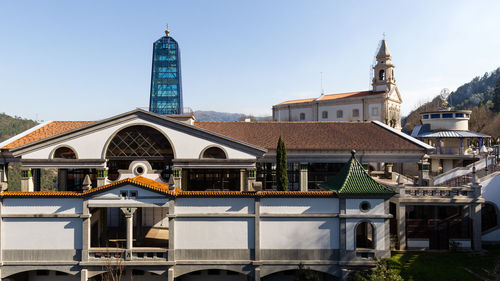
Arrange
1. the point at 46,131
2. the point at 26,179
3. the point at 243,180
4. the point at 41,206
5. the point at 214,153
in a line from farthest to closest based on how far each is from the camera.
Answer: the point at 46,131
the point at 243,180
the point at 214,153
the point at 26,179
the point at 41,206

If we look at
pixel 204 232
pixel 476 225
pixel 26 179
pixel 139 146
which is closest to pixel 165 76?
pixel 139 146

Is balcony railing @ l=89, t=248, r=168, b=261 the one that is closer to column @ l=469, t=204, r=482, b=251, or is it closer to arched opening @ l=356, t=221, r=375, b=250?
arched opening @ l=356, t=221, r=375, b=250

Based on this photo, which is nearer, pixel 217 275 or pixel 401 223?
pixel 217 275

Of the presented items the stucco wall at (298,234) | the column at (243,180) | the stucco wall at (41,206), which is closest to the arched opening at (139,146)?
the stucco wall at (41,206)

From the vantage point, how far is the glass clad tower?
90.4m

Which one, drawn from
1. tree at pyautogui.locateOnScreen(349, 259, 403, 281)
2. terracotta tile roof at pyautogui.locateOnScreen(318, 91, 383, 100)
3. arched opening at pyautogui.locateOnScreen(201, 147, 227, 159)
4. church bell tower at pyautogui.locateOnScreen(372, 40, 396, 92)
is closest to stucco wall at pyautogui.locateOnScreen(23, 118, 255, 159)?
arched opening at pyautogui.locateOnScreen(201, 147, 227, 159)

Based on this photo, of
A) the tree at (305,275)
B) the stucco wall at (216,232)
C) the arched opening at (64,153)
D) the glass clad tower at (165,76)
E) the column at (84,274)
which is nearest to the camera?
the tree at (305,275)

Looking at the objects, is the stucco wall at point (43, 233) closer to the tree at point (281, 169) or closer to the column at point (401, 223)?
the tree at point (281, 169)

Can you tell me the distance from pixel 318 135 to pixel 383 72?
52266 millimetres

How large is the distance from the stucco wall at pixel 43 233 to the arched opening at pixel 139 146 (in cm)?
726

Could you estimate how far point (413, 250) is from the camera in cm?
2564

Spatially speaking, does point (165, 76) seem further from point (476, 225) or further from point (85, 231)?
point (476, 225)

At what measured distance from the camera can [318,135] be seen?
34.7 meters

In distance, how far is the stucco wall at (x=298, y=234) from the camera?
23547mm
